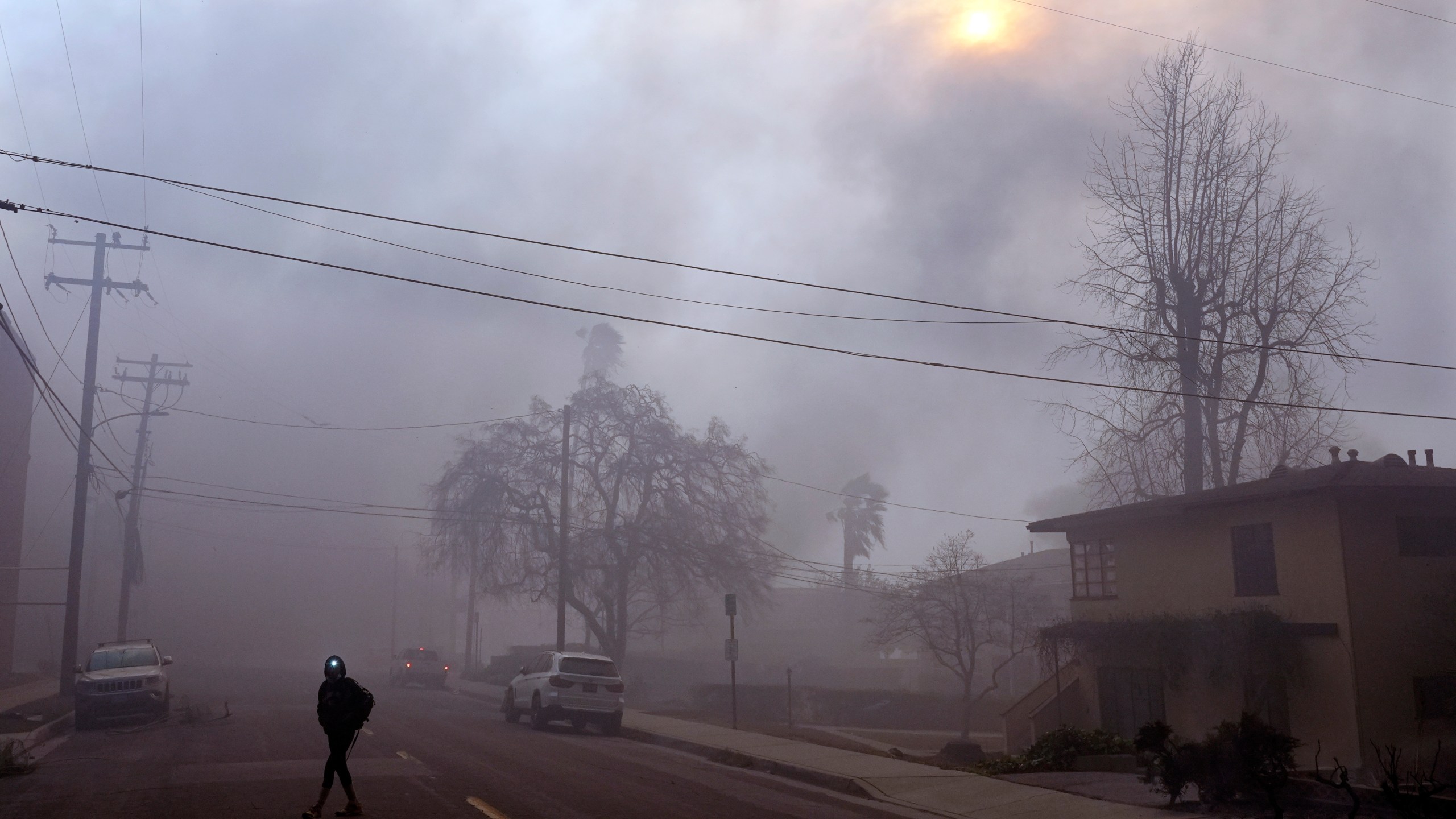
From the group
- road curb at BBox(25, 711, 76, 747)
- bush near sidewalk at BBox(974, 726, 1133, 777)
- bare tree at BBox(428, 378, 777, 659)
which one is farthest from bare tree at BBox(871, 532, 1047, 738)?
A: road curb at BBox(25, 711, 76, 747)

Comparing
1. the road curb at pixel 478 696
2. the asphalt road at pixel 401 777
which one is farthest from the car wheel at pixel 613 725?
the road curb at pixel 478 696

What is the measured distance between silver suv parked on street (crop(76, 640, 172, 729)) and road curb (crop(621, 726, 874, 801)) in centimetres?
1035

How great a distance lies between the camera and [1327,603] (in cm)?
1845

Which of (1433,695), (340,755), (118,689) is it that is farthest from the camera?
(118,689)

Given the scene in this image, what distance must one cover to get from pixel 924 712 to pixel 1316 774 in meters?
38.4

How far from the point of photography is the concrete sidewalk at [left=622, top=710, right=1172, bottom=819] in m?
11.9

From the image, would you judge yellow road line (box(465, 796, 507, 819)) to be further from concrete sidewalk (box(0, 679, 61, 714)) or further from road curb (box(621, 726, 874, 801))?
concrete sidewalk (box(0, 679, 61, 714))

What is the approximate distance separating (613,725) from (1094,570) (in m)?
12.0

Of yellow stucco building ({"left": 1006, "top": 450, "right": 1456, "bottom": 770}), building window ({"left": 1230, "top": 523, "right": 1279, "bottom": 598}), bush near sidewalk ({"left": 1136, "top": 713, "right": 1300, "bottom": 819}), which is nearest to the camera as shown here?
bush near sidewalk ({"left": 1136, "top": 713, "right": 1300, "bottom": 819})

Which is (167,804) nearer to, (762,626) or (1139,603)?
(1139,603)

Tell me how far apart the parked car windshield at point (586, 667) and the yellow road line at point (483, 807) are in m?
11.1

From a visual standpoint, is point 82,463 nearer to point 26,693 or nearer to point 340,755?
point 26,693

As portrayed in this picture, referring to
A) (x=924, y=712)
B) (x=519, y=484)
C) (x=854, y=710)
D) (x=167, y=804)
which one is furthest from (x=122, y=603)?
(x=167, y=804)

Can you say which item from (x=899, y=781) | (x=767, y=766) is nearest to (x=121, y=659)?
(x=767, y=766)
